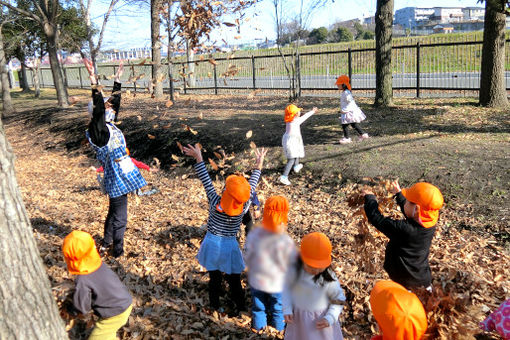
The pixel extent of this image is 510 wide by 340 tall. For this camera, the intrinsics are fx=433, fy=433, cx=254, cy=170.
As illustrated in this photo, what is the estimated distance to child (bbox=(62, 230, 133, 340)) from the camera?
317 centimetres

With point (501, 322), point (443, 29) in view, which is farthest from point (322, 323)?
point (443, 29)

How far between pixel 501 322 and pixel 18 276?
3.22 metres

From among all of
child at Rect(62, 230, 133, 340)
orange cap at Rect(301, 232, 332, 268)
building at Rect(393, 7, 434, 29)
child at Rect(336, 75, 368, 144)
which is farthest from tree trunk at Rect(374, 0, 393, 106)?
building at Rect(393, 7, 434, 29)

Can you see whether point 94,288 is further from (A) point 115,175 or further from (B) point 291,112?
(B) point 291,112

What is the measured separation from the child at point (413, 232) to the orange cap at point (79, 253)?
228 cm

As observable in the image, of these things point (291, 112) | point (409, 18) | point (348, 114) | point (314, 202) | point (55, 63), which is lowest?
point (314, 202)

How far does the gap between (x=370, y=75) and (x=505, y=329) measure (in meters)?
17.0

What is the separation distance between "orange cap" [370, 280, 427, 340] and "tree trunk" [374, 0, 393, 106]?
982 cm

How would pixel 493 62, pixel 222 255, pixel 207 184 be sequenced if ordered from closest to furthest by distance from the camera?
pixel 222 255, pixel 207 184, pixel 493 62

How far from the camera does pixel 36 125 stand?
16.6 m

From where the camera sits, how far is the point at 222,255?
3898mm

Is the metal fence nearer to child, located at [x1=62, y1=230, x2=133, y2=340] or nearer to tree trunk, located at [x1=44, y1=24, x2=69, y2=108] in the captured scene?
tree trunk, located at [x1=44, y1=24, x2=69, y2=108]

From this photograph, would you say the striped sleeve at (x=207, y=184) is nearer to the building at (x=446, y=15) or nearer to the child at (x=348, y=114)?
the child at (x=348, y=114)

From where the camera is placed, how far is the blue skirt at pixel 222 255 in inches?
153
